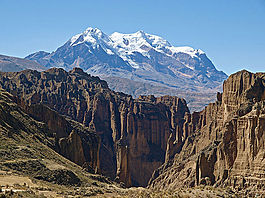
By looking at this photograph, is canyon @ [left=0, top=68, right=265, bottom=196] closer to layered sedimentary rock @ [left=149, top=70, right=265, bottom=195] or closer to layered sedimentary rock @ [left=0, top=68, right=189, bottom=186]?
layered sedimentary rock @ [left=149, top=70, right=265, bottom=195]

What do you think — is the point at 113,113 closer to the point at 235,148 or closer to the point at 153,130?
the point at 153,130

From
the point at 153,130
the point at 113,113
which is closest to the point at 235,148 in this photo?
the point at 153,130

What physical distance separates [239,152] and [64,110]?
312ft

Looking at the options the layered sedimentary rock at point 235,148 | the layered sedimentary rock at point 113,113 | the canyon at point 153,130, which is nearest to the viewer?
the layered sedimentary rock at point 235,148

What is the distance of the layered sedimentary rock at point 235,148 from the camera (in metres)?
66.4

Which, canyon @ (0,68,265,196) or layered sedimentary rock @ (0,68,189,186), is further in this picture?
layered sedimentary rock @ (0,68,189,186)

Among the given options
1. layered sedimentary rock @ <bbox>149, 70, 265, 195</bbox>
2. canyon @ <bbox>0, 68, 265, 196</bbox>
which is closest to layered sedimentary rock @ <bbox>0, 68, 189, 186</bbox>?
canyon @ <bbox>0, 68, 265, 196</bbox>

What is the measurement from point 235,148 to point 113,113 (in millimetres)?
92670

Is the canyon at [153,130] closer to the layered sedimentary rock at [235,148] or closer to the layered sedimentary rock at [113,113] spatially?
the layered sedimentary rock at [235,148]

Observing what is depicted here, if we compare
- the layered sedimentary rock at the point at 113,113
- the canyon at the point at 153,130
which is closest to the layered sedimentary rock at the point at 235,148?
the canyon at the point at 153,130

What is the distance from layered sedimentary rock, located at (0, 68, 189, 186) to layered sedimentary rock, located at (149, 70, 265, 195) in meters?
29.8

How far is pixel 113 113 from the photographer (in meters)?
163

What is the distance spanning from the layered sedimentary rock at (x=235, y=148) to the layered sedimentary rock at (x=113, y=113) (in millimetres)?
29838

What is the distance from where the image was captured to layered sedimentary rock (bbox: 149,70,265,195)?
66.4 metres
